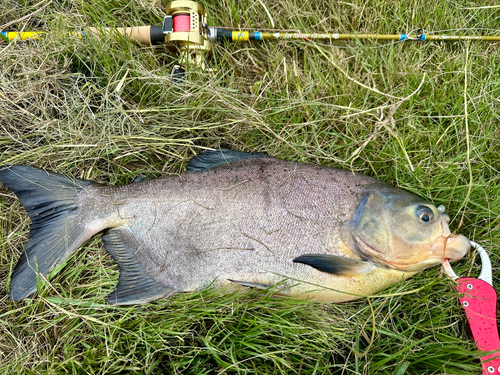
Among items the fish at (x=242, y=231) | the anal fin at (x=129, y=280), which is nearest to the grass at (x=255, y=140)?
the anal fin at (x=129, y=280)

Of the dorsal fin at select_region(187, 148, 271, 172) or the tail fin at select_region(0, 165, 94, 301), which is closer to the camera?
the tail fin at select_region(0, 165, 94, 301)

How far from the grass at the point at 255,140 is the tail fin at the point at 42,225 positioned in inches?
6.2

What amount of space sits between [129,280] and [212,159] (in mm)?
989

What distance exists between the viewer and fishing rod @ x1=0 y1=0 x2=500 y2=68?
2.57 meters

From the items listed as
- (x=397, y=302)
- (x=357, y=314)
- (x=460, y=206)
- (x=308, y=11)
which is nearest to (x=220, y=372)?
(x=357, y=314)

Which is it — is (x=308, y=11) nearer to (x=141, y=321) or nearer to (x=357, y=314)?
(x=357, y=314)

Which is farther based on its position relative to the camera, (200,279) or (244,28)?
(244,28)

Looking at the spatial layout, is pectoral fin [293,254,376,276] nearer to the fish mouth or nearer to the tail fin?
the fish mouth

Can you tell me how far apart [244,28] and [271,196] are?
1626 millimetres

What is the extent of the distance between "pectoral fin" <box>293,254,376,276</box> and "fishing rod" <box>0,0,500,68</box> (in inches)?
66.3

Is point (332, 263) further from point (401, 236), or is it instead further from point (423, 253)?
point (423, 253)

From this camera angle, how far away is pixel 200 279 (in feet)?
7.09

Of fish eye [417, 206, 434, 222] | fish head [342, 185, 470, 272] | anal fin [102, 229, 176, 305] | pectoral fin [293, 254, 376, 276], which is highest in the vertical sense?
fish eye [417, 206, 434, 222]

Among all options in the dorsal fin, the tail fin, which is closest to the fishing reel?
the dorsal fin
